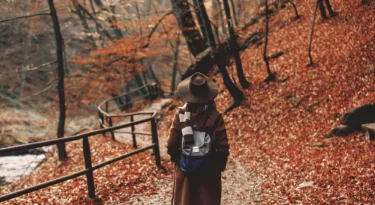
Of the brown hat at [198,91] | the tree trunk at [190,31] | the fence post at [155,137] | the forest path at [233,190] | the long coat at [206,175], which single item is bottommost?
the forest path at [233,190]

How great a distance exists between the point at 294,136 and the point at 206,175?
8.27 meters

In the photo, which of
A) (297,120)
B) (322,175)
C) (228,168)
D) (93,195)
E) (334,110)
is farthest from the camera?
(297,120)

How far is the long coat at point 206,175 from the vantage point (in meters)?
4.37

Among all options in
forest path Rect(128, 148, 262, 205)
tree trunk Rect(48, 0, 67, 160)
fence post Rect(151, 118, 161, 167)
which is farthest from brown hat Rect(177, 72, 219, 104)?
tree trunk Rect(48, 0, 67, 160)

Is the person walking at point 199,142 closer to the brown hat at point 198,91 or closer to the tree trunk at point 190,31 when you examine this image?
the brown hat at point 198,91

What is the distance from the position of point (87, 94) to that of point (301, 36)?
15.0 m

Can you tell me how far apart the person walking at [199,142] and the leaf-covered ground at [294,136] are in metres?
3.37

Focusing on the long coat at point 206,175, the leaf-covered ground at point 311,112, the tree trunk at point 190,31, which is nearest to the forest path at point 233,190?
the leaf-covered ground at point 311,112

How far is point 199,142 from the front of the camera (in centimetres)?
433

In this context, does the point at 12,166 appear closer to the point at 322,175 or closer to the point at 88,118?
the point at 88,118

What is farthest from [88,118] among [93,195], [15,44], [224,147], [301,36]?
[224,147]

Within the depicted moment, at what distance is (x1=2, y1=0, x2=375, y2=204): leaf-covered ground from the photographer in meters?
8.05

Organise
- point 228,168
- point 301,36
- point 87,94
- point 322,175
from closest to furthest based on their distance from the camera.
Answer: point 322,175 → point 228,168 → point 301,36 → point 87,94

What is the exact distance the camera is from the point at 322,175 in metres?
8.48
